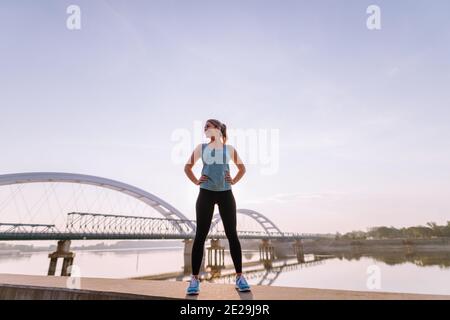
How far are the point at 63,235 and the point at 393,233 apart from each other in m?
108

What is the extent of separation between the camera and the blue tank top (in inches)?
132

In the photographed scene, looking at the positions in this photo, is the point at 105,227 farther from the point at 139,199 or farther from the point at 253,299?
the point at 253,299

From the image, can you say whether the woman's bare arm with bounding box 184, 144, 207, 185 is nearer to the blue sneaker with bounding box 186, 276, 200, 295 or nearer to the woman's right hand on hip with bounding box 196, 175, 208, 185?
the woman's right hand on hip with bounding box 196, 175, 208, 185

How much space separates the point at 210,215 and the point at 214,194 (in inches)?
10.9

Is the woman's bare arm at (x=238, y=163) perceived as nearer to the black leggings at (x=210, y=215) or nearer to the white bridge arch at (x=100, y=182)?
the black leggings at (x=210, y=215)

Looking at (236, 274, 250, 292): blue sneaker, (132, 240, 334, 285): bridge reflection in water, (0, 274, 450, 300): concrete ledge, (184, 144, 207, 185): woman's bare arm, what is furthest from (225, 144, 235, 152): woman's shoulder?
(132, 240, 334, 285): bridge reflection in water

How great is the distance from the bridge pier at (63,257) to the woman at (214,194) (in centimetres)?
3247

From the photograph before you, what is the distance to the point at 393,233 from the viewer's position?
97750 mm

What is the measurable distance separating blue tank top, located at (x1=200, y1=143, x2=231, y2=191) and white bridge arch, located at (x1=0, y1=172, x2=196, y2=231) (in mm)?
40035

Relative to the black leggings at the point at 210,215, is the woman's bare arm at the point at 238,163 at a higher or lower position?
higher

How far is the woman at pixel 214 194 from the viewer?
10.7ft

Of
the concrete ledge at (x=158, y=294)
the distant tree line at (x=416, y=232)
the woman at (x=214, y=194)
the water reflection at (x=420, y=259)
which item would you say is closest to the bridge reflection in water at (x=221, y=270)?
the water reflection at (x=420, y=259)

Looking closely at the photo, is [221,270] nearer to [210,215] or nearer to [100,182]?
[100,182]

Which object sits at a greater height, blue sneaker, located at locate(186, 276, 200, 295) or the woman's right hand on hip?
the woman's right hand on hip
